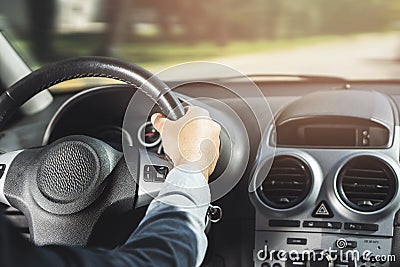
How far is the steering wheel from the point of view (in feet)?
5.19

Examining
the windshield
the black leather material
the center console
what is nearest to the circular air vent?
the center console

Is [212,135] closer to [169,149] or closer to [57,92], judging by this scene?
[169,149]

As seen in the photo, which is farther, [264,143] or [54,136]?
[54,136]

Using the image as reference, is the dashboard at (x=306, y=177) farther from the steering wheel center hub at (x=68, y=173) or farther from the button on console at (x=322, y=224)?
the steering wheel center hub at (x=68, y=173)

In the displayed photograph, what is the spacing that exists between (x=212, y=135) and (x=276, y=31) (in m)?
3.47

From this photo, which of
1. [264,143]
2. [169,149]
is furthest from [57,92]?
[169,149]

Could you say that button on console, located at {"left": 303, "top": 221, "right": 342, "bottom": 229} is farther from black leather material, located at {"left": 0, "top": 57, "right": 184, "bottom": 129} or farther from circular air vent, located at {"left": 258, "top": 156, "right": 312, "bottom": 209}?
black leather material, located at {"left": 0, "top": 57, "right": 184, "bottom": 129}

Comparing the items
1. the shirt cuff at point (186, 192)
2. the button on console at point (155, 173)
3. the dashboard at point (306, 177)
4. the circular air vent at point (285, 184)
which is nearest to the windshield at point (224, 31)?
the dashboard at point (306, 177)

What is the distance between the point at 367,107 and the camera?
2.07 metres

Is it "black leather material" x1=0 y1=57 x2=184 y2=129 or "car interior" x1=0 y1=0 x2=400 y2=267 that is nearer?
"black leather material" x1=0 y1=57 x2=184 y2=129

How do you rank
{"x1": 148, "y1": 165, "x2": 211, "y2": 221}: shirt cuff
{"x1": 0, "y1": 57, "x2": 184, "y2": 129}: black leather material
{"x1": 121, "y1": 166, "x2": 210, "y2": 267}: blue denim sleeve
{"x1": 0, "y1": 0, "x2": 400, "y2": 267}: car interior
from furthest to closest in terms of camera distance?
{"x1": 0, "y1": 0, "x2": 400, "y2": 267}: car interior < {"x1": 0, "y1": 57, "x2": 184, "y2": 129}: black leather material < {"x1": 148, "y1": 165, "x2": 211, "y2": 221}: shirt cuff < {"x1": 121, "y1": 166, "x2": 210, "y2": 267}: blue denim sleeve

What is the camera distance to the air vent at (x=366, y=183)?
195 centimetres

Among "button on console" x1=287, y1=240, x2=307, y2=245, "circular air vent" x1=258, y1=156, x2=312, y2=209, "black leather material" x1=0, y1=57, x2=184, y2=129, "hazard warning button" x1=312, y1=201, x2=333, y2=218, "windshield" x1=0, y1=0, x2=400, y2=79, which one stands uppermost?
"windshield" x1=0, y1=0, x2=400, y2=79

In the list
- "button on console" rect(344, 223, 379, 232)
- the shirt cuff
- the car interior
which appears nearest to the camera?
the shirt cuff
